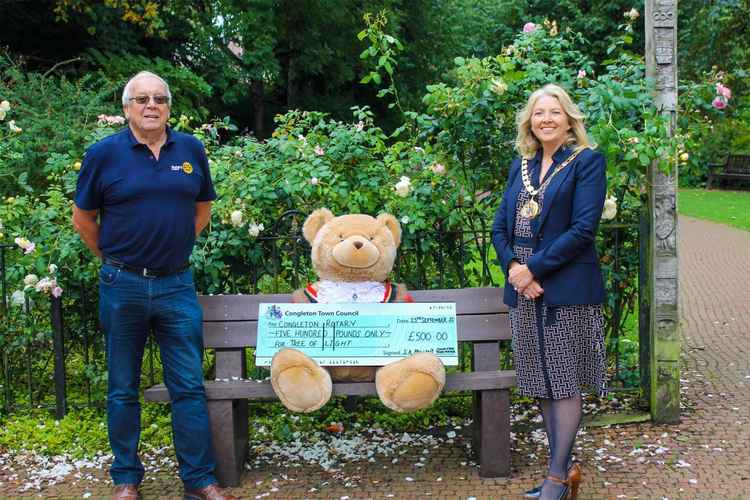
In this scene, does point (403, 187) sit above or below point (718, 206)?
below

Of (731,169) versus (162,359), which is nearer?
(162,359)

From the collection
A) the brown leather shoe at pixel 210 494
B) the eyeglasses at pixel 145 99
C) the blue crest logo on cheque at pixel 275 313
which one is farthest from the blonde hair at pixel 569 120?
the brown leather shoe at pixel 210 494

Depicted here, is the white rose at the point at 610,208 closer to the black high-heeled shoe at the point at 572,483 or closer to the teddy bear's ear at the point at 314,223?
the black high-heeled shoe at the point at 572,483

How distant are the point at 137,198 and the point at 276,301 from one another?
104cm

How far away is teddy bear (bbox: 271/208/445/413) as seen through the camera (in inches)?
148

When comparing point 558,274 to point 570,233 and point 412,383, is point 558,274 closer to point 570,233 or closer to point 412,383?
point 570,233

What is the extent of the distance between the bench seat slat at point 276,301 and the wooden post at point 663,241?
1086 mm

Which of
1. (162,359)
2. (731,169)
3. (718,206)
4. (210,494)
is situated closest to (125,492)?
(210,494)

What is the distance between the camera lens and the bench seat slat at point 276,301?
4305mm

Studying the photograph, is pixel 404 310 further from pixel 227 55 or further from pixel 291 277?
pixel 227 55

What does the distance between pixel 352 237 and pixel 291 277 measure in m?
1.28

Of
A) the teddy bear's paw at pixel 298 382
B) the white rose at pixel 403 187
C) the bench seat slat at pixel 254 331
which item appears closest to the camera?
the teddy bear's paw at pixel 298 382

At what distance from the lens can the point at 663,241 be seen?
4.71 metres

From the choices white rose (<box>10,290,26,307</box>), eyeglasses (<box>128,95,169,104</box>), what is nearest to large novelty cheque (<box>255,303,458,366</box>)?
eyeglasses (<box>128,95,169,104</box>)
